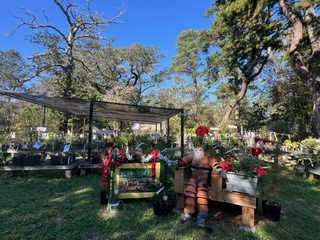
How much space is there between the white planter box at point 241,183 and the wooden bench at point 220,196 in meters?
0.04

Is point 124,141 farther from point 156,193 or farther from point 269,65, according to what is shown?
point 269,65

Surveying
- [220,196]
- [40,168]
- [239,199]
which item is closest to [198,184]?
[220,196]

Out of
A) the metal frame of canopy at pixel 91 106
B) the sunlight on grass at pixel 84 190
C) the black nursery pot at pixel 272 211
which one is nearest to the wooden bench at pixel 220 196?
the black nursery pot at pixel 272 211

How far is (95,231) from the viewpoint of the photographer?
8.55 ft

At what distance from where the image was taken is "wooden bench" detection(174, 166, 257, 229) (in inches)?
106

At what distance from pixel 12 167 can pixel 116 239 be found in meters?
3.58

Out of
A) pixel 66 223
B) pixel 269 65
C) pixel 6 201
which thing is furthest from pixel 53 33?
pixel 269 65

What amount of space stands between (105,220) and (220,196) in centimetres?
140

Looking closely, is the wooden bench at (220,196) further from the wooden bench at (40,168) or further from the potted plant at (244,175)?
the wooden bench at (40,168)

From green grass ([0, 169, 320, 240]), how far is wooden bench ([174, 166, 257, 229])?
0.51 ft

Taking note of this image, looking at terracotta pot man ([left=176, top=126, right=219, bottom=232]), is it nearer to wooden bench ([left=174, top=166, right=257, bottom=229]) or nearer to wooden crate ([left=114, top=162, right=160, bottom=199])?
wooden bench ([left=174, top=166, right=257, bottom=229])

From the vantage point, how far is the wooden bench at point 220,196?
2688 mm

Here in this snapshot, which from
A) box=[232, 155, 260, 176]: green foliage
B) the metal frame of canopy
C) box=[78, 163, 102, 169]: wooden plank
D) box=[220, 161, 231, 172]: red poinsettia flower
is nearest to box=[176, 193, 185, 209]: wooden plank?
box=[220, 161, 231, 172]: red poinsettia flower

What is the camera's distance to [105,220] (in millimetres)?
2867
